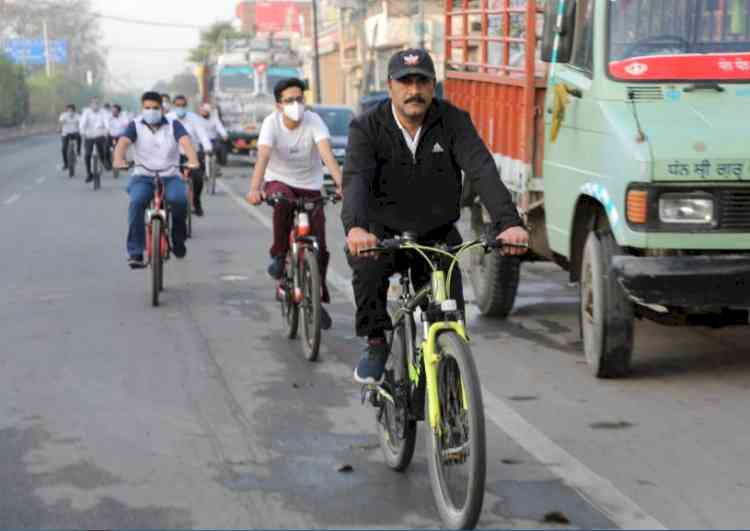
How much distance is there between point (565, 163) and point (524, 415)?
222 centimetres

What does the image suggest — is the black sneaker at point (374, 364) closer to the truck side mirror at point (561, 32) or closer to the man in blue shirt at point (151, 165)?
the truck side mirror at point (561, 32)

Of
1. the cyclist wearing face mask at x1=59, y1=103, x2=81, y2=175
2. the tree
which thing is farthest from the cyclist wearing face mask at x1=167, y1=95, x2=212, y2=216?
the tree

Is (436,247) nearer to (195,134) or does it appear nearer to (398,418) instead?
(398,418)

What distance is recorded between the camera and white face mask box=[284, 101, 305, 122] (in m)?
10.2

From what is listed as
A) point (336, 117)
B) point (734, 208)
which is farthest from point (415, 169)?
point (336, 117)

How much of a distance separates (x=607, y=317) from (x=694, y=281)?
0.64m

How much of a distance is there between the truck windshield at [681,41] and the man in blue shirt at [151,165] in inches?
194

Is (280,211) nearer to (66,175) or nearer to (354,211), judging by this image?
(354,211)

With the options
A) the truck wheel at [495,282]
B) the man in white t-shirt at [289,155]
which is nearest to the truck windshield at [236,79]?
the truck wheel at [495,282]

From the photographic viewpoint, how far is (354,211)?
5859mm

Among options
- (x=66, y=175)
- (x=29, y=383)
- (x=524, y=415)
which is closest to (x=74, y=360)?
(x=29, y=383)

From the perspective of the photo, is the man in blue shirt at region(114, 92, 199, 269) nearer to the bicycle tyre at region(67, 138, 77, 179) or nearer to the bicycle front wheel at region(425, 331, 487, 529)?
the bicycle front wheel at region(425, 331, 487, 529)

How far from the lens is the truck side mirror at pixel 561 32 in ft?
28.9

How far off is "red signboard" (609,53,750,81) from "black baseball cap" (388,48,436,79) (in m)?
2.85
